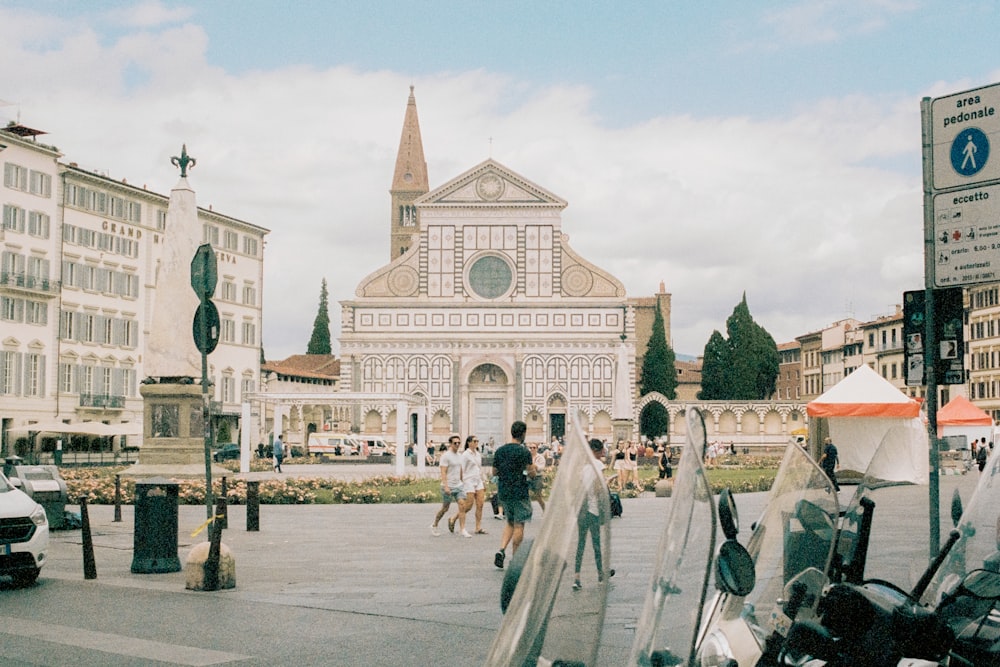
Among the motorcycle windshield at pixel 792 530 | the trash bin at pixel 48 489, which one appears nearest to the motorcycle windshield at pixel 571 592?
the motorcycle windshield at pixel 792 530

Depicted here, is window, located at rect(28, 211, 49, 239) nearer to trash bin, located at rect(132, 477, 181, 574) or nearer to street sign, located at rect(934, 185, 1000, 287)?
trash bin, located at rect(132, 477, 181, 574)

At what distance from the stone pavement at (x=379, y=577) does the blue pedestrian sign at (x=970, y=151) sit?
6.40 ft

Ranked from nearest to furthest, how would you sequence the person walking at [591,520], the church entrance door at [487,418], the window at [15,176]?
the person walking at [591,520], the window at [15,176], the church entrance door at [487,418]

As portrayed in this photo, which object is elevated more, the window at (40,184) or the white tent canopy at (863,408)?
the window at (40,184)

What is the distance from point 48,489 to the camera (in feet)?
51.8

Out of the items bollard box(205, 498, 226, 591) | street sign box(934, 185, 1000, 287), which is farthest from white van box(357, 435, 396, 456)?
street sign box(934, 185, 1000, 287)

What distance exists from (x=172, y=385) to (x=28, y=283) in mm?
34899

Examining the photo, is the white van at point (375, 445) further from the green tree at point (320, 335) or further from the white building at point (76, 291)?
the green tree at point (320, 335)

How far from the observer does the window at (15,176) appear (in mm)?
50281

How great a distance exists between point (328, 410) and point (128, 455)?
22.3m

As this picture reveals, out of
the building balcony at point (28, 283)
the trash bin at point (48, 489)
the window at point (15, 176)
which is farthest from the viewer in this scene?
the building balcony at point (28, 283)

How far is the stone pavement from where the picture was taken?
7047 millimetres

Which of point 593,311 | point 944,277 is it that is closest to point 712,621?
point 944,277

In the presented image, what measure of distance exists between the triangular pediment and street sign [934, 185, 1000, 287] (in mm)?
67757
